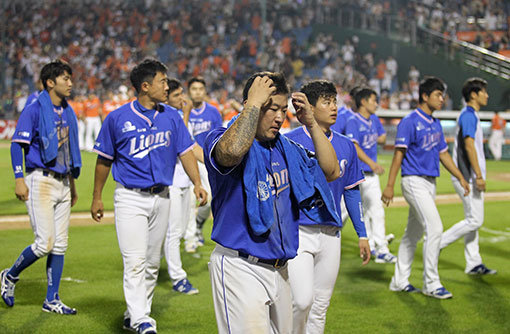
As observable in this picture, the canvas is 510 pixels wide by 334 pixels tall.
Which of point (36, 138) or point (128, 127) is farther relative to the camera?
point (36, 138)

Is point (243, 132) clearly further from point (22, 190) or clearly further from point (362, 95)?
point (362, 95)

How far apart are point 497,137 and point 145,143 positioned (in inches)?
851

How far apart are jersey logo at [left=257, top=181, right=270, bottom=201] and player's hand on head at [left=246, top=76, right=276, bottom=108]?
0.44m

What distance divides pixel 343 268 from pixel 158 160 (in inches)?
155

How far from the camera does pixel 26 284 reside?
793 cm

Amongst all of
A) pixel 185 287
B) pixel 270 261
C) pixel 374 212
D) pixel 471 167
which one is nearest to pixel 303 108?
pixel 270 261

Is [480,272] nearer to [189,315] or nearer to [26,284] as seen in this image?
[189,315]

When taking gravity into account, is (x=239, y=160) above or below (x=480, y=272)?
above

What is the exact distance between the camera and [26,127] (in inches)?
258

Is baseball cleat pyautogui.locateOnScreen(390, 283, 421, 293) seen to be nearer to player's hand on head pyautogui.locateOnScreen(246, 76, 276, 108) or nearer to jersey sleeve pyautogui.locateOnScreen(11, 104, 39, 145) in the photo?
jersey sleeve pyautogui.locateOnScreen(11, 104, 39, 145)

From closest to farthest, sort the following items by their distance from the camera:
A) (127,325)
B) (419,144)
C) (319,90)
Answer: (319,90) → (127,325) → (419,144)

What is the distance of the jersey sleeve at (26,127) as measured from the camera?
21.4 feet

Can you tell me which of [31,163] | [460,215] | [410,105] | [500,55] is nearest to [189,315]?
[31,163]

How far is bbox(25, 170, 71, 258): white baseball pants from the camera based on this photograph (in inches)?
258
